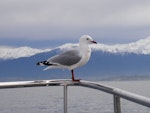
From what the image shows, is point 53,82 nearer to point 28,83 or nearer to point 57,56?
point 28,83

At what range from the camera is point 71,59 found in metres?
4.48

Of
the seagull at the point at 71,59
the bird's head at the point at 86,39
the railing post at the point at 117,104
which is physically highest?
the bird's head at the point at 86,39

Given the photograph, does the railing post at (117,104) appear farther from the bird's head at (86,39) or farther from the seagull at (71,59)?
the bird's head at (86,39)

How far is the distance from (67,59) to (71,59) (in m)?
0.05

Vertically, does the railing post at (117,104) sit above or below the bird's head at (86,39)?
below

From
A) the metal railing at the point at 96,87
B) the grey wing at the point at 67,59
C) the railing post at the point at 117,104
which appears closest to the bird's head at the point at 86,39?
the grey wing at the point at 67,59

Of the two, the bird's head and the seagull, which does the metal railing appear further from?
the bird's head

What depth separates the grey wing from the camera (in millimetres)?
4480

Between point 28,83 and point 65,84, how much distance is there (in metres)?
0.31

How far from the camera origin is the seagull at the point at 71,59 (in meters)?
4.48

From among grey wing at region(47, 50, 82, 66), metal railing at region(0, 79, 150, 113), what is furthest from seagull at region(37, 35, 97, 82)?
metal railing at region(0, 79, 150, 113)

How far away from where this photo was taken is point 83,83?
3527mm

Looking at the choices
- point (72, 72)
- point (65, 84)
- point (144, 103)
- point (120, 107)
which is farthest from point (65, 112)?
point (144, 103)

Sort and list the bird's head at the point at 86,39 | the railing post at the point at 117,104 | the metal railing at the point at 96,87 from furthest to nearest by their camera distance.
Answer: the bird's head at the point at 86,39 < the railing post at the point at 117,104 < the metal railing at the point at 96,87
